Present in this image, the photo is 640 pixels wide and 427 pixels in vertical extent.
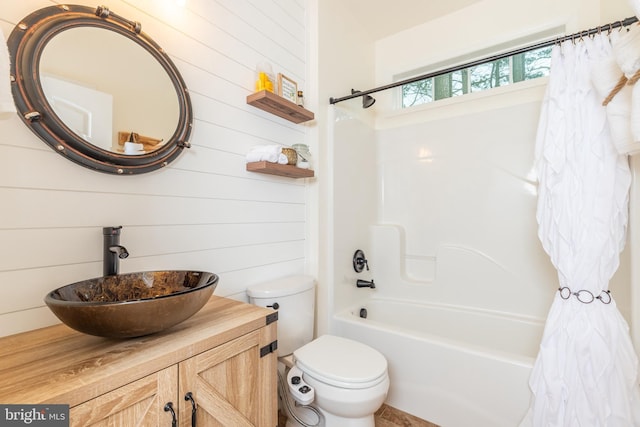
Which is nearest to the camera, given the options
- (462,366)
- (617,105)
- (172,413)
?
(172,413)

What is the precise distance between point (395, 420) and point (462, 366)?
1.76 ft

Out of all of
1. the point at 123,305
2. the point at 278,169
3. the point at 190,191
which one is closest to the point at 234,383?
the point at 123,305

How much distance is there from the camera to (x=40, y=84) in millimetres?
939

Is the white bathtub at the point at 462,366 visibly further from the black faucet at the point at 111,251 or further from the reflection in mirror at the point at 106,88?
the reflection in mirror at the point at 106,88

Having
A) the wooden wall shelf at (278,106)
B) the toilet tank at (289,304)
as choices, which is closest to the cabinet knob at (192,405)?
the toilet tank at (289,304)

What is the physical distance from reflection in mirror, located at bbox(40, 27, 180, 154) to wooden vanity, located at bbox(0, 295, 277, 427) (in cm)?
70

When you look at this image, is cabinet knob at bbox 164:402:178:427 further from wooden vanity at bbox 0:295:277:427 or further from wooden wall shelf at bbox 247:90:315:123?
wooden wall shelf at bbox 247:90:315:123

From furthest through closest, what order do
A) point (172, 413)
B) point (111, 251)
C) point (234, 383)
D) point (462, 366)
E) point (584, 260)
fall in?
point (462, 366)
point (584, 260)
point (111, 251)
point (234, 383)
point (172, 413)

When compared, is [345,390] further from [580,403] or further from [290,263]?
[580,403]

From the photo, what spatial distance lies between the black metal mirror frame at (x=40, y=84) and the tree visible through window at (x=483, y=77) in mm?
2234

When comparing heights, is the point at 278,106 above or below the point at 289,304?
above

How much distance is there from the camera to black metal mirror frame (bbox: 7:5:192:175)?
35.7 inches

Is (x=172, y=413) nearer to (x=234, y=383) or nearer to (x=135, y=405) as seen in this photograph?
(x=135, y=405)

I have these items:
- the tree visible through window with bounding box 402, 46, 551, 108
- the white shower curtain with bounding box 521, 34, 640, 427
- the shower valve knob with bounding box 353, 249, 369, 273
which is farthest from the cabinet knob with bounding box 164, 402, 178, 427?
the tree visible through window with bounding box 402, 46, 551, 108
